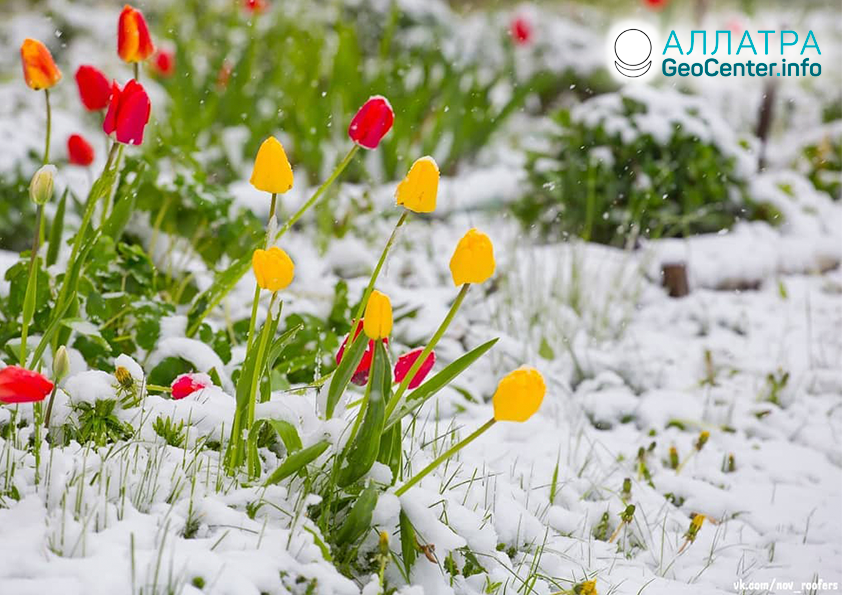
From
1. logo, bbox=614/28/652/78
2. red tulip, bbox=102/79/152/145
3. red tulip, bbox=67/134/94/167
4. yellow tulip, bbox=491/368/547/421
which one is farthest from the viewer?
logo, bbox=614/28/652/78

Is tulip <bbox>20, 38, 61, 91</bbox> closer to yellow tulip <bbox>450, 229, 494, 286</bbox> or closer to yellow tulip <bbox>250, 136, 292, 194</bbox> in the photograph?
yellow tulip <bbox>250, 136, 292, 194</bbox>

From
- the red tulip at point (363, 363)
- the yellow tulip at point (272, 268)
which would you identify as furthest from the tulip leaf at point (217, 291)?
the yellow tulip at point (272, 268)

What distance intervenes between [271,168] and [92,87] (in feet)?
1.98

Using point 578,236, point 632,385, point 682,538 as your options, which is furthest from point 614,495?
point 578,236

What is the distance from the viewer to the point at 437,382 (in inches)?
46.7

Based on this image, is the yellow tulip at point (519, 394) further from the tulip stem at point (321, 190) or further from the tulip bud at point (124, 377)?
the tulip bud at point (124, 377)

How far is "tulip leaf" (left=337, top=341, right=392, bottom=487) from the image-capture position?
113 centimetres

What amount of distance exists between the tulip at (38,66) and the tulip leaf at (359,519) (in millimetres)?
863

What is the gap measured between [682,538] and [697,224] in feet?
6.12

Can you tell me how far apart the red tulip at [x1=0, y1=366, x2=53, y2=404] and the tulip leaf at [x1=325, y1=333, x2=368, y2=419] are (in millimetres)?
385

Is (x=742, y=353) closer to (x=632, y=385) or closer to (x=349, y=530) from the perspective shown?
(x=632, y=385)

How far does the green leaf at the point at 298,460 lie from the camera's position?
112 cm

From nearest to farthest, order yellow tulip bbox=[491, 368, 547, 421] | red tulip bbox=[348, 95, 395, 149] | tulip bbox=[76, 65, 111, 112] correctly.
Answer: yellow tulip bbox=[491, 368, 547, 421]
red tulip bbox=[348, 95, 395, 149]
tulip bbox=[76, 65, 111, 112]

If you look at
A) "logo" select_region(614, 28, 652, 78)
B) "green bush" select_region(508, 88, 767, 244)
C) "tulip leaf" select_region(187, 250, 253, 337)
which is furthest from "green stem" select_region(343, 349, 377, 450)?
"logo" select_region(614, 28, 652, 78)
